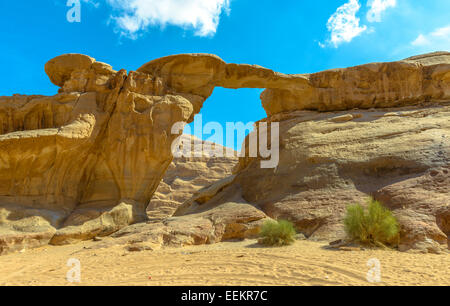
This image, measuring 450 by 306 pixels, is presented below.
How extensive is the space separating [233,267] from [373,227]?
386cm

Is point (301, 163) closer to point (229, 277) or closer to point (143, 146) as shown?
point (143, 146)

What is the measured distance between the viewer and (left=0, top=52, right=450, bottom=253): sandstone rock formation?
10.0 meters

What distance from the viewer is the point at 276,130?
14.4m

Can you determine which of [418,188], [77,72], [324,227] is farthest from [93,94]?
[418,188]

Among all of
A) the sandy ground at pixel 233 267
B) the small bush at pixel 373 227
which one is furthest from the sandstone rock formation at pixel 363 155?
the sandy ground at pixel 233 267

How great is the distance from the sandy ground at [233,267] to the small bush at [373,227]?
0.54 meters

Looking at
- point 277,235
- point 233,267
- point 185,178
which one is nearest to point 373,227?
point 277,235

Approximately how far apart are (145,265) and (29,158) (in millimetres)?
7932

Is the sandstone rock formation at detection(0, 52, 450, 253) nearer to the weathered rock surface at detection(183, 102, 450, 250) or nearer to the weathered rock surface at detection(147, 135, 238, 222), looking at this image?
the weathered rock surface at detection(183, 102, 450, 250)

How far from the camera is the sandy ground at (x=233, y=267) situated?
5.20m

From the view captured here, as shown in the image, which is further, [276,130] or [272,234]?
[276,130]

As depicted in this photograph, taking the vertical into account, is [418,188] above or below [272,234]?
above

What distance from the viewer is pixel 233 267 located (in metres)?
6.00

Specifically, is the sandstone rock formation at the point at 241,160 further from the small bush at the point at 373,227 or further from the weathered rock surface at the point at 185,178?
the weathered rock surface at the point at 185,178
